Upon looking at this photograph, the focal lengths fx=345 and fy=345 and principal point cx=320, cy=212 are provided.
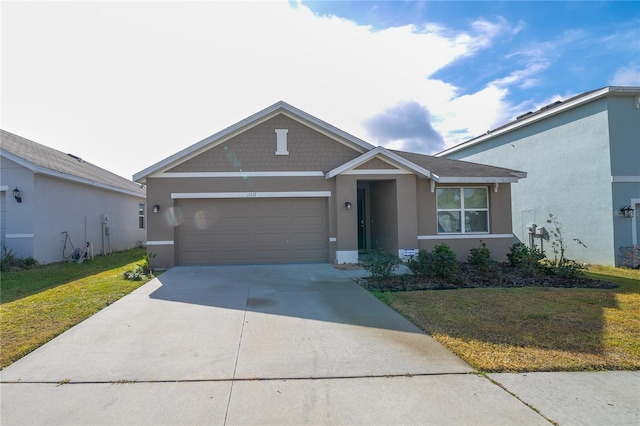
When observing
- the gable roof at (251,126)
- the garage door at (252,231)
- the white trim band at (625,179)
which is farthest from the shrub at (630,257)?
the garage door at (252,231)

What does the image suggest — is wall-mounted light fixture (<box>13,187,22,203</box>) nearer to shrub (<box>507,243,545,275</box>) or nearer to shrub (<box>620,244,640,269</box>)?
shrub (<box>507,243,545,275</box>)

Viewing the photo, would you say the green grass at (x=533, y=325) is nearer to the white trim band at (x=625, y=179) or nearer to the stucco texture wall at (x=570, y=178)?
the stucco texture wall at (x=570, y=178)

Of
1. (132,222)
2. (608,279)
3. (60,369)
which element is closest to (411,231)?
(608,279)

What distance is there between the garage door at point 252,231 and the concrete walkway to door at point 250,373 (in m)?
5.13

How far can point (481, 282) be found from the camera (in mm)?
8836

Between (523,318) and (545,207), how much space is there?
10.7 meters

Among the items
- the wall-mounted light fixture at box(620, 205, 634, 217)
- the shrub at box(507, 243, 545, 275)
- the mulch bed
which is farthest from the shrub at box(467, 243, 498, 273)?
the wall-mounted light fixture at box(620, 205, 634, 217)

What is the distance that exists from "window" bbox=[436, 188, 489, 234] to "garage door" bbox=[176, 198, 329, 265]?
4.18 metres

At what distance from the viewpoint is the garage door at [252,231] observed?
37.9ft

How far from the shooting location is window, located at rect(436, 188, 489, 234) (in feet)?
40.1

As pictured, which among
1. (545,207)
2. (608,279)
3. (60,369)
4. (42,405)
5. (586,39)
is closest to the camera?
(42,405)

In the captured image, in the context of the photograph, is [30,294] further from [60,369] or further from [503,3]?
[503,3]

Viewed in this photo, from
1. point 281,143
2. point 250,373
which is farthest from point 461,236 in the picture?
point 250,373

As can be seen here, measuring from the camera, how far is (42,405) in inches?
129
